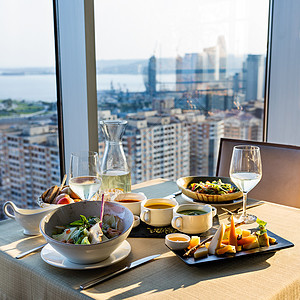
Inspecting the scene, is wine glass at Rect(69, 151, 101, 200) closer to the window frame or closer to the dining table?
the dining table

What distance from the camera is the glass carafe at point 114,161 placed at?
4.51 feet

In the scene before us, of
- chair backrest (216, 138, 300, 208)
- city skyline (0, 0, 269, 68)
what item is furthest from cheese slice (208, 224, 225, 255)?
city skyline (0, 0, 269, 68)

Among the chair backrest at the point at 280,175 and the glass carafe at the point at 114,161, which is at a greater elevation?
the glass carafe at the point at 114,161

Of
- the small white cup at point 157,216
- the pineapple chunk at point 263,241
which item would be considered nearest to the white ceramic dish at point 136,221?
the small white cup at point 157,216

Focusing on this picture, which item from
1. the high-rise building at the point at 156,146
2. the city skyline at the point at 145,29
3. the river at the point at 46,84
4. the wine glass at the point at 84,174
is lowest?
the high-rise building at the point at 156,146

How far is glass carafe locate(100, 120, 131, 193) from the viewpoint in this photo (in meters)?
1.37

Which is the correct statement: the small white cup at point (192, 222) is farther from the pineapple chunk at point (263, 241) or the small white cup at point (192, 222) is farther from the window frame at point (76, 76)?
the window frame at point (76, 76)

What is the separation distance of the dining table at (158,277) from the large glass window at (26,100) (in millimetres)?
987

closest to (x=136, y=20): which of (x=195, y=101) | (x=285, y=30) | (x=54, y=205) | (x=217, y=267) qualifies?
(x=195, y=101)

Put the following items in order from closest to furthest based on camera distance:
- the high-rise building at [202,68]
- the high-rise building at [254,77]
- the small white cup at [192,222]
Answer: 1. the small white cup at [192,222]
2. the high-rise building at [202,68]
3. the high-rise building at [254,77]

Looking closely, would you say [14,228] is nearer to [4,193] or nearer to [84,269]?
[84,269]

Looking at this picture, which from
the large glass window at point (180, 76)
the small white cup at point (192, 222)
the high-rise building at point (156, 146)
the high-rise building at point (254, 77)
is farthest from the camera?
the high-rise building at point (254, 77)

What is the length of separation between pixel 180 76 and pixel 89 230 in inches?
72.8

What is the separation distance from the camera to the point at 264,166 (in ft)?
6.12
